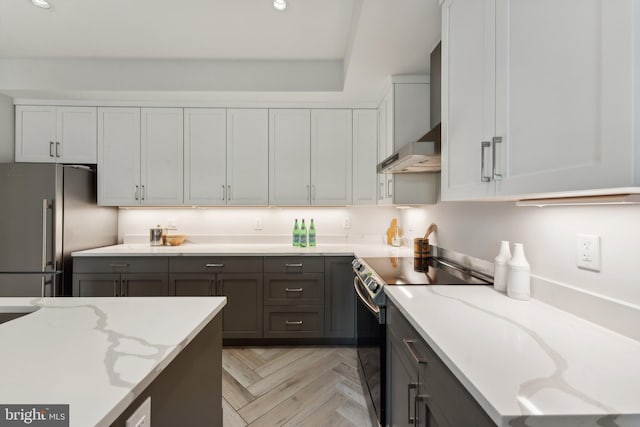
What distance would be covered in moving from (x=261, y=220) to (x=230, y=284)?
84 centimetres

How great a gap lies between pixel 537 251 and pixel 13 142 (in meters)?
4.34

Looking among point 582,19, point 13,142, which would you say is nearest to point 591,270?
point 582,19

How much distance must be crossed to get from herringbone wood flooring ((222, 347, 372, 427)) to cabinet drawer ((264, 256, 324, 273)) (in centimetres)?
71

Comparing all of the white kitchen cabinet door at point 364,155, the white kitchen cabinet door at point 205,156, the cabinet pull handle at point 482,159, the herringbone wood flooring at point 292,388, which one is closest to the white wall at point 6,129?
the white kitchen cabinet door at point 205,156

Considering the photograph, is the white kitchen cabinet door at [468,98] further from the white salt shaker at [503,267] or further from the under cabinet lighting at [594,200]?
the white salt shaker at [503,267]

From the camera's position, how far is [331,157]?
3.06m

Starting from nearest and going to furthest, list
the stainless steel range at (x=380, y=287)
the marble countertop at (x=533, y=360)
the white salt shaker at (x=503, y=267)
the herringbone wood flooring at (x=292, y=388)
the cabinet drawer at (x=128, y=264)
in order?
the marble countertop at (x=533, y=360) < the white salt shaker at (x=503, y=267) < the stainless steel range at (x=380, y=287) < the herringbone wood flooring at (x=292, y=388) < the cabinet drawer at (x=128, y=264)

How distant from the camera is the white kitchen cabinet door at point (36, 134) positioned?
293 centimetres

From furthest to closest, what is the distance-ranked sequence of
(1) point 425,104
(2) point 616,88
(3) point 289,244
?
(3) point 289,244 → (1) point 425,104 → (2) point 616,88

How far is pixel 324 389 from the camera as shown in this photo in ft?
6.95

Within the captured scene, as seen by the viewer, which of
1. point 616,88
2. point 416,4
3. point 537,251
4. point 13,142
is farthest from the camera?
point 13,142

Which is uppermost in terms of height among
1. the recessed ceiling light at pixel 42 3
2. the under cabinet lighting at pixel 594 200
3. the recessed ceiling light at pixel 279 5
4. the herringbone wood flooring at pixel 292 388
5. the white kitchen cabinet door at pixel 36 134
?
the recessed ceiling light at pixel 42 3

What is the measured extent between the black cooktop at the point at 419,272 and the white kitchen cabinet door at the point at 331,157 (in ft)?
3.22

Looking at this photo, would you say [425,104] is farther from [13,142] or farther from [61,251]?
[13,142]
